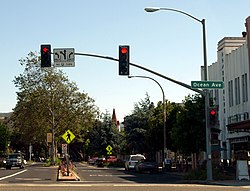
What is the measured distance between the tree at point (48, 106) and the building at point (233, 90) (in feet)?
73.0

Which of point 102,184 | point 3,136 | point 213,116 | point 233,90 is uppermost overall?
point 233,90

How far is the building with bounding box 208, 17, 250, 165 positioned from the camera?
50.2 metres

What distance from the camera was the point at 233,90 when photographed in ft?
178

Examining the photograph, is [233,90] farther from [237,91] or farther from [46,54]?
[46,54]

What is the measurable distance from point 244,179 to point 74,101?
151 ft

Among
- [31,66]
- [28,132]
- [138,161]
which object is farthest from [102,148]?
[138,161]

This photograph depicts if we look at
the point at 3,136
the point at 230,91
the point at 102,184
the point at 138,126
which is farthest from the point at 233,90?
the point at 3,136

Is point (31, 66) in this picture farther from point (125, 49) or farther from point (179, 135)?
point (125, 49)

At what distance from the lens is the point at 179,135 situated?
151 ft

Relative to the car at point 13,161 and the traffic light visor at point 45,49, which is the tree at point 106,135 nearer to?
the car at point 13,161

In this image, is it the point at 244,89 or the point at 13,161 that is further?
the point at 13,161

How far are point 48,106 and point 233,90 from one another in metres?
28.7

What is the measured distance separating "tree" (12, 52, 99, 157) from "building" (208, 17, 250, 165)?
2225 cm

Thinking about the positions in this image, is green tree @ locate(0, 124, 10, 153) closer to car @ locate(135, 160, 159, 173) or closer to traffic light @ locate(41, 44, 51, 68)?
car @ locate(135, 160, 159, 173)
